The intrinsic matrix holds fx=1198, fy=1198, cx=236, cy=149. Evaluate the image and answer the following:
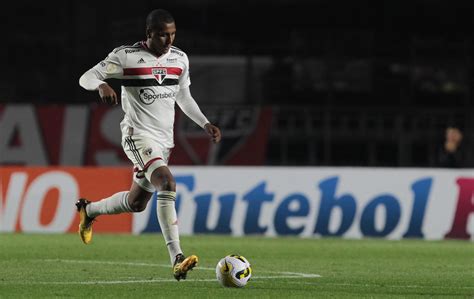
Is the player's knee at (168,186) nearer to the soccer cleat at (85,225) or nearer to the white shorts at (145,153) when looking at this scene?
the white shorts at (145,153)

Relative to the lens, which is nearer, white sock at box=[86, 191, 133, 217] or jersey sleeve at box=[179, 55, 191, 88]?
jersey sleeve at box=[179, 55, 191, 88]

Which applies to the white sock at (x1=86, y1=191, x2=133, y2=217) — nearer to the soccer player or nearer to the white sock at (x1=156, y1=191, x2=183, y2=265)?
the soccer player

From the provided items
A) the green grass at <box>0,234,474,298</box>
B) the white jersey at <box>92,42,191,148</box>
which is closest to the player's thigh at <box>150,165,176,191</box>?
the white jersey at <box>92,42,191,148</box>

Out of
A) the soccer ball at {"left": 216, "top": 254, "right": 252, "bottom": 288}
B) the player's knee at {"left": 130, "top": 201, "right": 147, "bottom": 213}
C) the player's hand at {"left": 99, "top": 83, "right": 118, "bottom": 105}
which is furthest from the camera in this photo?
the player's knee at {"left": 130, "top": 201, "right": 147, "bottom": 213}

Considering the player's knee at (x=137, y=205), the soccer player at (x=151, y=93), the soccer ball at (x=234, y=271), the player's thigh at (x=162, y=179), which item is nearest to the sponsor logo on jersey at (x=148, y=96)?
the soccer player at (x=151, y=93)

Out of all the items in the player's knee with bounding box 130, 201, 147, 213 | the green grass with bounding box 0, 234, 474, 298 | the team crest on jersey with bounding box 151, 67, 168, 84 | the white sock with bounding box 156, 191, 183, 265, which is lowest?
the green grass with bounding box 0, 234, 474, 298

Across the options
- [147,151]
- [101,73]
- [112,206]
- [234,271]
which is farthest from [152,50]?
[234,271]

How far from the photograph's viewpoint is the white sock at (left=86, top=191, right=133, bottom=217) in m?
9.76

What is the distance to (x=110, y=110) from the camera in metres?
21.9

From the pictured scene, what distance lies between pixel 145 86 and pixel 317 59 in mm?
13668

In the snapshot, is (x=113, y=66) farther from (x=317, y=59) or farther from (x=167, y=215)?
(x=317, y=59)

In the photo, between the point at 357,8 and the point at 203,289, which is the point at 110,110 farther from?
the point at 203,289

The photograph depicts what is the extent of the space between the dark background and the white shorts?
1215cm

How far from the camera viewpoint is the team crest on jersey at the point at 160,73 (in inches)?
365
